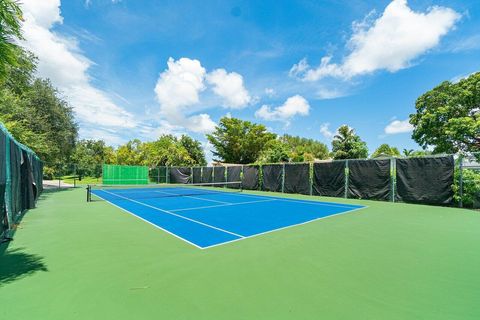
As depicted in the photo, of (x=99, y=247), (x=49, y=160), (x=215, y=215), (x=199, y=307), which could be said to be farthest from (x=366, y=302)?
(x=49, y=160)

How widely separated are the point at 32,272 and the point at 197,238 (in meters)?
2.59

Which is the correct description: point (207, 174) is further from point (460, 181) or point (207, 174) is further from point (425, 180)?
point (460, 181)

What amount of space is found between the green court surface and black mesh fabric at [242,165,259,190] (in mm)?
13358

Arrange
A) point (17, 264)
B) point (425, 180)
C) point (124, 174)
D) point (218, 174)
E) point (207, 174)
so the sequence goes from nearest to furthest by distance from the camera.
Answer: point (17, 264) → point (425, 180) → point (218, 174) → point (207, 174) → point (124, 174)

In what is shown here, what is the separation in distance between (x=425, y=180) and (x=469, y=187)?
145 centimetres

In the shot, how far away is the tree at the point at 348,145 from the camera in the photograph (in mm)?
30703

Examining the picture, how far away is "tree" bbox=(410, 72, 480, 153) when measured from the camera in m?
19.3

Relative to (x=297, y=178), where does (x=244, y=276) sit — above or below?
below

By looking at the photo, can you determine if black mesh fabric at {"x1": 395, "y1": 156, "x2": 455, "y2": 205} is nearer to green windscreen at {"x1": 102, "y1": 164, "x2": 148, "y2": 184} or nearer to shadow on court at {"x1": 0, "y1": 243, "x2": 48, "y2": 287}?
shadow on court at {"x1": 0, "y1": 243, "x2": 48, "y2": 287}

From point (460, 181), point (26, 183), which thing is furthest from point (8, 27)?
point (460, 181)

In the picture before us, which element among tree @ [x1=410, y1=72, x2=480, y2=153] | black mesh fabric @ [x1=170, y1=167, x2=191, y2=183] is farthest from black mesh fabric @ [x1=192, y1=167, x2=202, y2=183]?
tree @ [x1=410, y1=72, x2=480, y2=153]

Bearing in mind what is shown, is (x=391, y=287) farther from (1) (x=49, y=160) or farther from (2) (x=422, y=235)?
(1) (x=49, y=160)

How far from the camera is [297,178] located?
16.0 meters

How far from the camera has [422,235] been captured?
5398 millimetres
